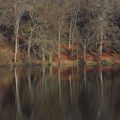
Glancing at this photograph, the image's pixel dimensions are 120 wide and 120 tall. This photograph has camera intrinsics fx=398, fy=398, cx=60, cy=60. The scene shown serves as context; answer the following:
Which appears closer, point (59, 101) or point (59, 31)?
point (59, 101)

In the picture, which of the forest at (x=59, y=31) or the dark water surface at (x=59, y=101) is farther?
the forest at (x=59, y=31)

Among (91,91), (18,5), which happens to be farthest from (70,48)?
(91,91)

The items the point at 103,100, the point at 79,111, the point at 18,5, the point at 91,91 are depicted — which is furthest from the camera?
the point at 18,5

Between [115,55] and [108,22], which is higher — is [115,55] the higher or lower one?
the lower one

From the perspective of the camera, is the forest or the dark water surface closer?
the dark water surface

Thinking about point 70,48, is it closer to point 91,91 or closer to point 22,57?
point 22,57

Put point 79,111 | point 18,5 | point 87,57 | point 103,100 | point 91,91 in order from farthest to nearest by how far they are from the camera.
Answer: point 87,57, point 18,5, point 91,91, point 103,100, point 79,111

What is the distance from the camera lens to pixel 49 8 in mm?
82375

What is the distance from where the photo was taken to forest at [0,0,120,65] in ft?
266

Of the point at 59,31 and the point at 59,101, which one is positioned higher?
the point at 59,31

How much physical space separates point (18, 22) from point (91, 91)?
45.4m

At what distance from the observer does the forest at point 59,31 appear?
3187 inches

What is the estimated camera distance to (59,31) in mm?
84188

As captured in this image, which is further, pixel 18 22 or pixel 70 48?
pixel 70 48
